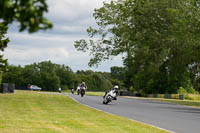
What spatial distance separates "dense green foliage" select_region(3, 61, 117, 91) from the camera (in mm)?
146125

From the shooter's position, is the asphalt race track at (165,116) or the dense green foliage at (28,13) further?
the asphalt race track at (165,116)

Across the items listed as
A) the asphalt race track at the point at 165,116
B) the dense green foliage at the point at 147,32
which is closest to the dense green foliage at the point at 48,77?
the dense green foliage at the point at 147,32

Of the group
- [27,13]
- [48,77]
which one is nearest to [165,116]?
[27,13]

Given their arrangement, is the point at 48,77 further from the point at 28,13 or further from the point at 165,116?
the point at 28,13

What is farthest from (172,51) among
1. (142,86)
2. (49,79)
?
(49,79)

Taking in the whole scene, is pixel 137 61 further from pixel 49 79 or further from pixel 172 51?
pixel 49 79

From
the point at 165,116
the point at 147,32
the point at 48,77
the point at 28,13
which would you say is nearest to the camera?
the point at 28,13

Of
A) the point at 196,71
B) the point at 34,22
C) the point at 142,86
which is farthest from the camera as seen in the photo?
the point at 142,86

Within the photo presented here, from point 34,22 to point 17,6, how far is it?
21cm

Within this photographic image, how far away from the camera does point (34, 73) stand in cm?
15100

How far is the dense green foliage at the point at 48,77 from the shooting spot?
146125mm

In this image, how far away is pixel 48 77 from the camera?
15050 centimetres

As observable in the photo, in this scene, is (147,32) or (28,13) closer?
(28,13)

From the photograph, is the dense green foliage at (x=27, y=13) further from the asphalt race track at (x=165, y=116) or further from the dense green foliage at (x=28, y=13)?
the asphalt race track at (x=165, y=116)
